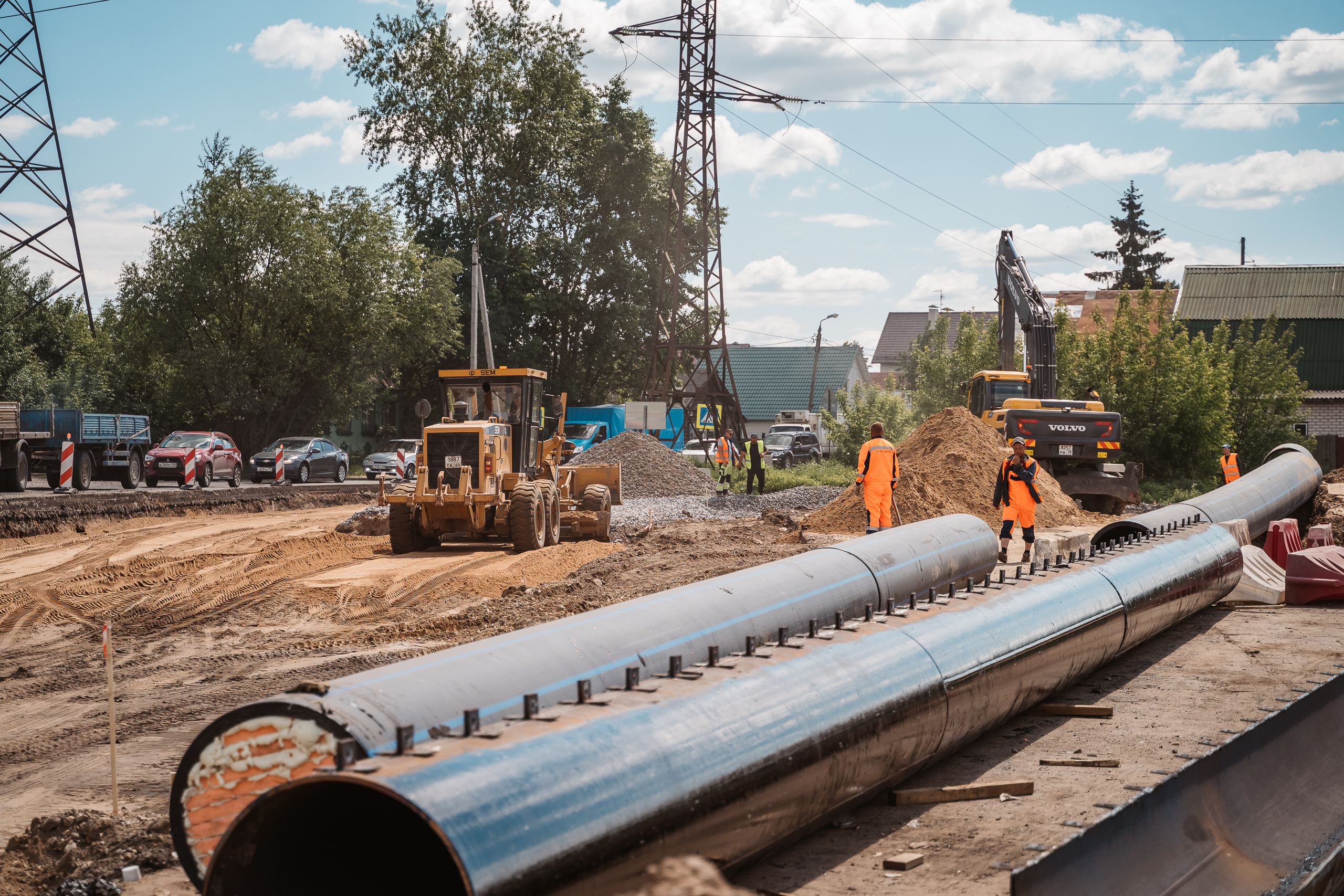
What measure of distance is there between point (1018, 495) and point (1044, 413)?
9.49 metres

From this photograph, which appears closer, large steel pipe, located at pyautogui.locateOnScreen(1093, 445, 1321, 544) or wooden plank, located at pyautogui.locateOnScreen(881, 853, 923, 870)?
wooden plank, located at pyautogui.locateOnScreen(881, 853, 923, 870)

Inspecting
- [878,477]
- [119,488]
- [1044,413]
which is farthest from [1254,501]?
[119,488]

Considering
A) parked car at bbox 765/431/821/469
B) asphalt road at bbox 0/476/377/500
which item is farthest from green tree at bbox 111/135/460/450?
parked car at bbox 765/431/821/469

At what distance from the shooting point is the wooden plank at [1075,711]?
22.2 feet

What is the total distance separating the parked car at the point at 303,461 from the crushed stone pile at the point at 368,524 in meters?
15.7

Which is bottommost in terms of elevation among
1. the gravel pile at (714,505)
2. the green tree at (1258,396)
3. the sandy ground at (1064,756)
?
the gravel pile at (714,505)

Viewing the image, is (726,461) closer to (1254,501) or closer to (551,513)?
(551,513)

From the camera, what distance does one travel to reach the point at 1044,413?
2181 centimetres

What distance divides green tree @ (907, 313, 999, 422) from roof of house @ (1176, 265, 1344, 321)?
10695mm

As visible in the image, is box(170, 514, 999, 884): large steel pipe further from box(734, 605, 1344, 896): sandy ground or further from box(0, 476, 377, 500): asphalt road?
box(0, 476, 377, 500): asphalt road

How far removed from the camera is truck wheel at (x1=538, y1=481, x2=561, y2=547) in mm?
16859

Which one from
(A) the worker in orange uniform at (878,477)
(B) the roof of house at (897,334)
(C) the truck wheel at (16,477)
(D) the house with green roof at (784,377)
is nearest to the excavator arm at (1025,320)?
(A) the worker in orange uniform at (878,477)

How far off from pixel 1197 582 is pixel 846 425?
90.9ft

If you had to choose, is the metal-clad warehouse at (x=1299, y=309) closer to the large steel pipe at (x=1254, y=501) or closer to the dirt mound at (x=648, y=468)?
the dirt mound at (x=648, y=468)
